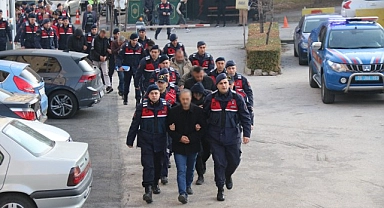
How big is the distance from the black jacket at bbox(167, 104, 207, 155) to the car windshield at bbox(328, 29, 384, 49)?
8.70 meters

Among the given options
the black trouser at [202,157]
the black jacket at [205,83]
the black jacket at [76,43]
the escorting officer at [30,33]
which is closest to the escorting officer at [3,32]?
the escorting officer at [30,33]

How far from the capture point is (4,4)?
84.0ft

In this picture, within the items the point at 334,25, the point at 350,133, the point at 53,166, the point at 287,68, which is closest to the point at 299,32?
the point at 287,68

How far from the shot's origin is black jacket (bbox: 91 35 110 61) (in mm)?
19000

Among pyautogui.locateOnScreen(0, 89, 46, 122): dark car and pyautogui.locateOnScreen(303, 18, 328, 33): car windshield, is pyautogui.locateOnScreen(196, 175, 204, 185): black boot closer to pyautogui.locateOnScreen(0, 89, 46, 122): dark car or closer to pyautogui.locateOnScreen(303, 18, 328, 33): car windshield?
pyautogui.locateOnScreen(0, 89, 46, 122): dark car

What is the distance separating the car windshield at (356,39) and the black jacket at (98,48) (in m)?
5.25

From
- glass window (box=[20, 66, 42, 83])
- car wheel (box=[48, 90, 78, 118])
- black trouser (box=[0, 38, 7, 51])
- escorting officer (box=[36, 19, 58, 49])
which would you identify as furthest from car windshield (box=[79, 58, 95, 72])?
black trouser (box=[0, 38, 7, 51])

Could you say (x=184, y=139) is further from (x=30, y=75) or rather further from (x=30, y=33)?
(x=30, y=33)

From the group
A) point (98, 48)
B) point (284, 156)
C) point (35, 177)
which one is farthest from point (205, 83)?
point (98, 48)

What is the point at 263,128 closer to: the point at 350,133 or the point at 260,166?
the point at 350,133

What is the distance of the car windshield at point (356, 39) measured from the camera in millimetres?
18016

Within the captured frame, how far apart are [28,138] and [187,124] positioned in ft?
6.85

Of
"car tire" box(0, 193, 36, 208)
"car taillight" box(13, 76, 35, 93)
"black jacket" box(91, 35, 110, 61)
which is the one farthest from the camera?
"black jacket" box(91, 35, 110, 61)

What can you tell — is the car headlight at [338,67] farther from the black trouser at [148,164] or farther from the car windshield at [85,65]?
the black trouser at [148,164]
